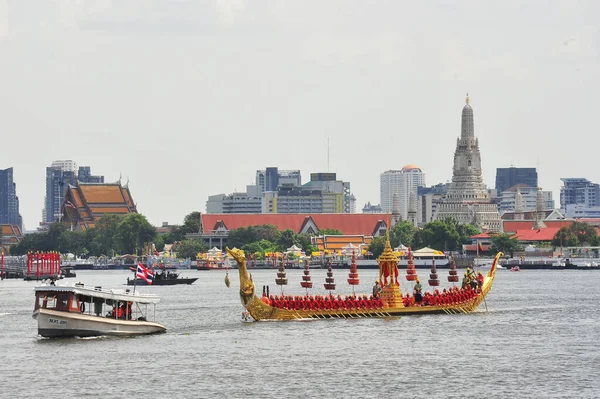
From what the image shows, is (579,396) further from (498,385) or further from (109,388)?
(109,388)

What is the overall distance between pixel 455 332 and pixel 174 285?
95.1 m

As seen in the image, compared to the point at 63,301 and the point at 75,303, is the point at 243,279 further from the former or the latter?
the point at 63,301

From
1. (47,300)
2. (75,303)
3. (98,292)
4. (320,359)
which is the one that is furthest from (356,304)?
(47,300)

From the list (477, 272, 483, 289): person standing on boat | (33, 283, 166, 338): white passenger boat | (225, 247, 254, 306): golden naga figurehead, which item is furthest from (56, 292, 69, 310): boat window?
(477, 272, 483, 289): person standing on boat

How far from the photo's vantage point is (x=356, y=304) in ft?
314

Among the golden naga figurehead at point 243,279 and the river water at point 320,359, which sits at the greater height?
the golden naga figurehead at point 243,279

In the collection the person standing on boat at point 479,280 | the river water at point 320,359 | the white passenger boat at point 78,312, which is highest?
the person standing on boat at point 479,280

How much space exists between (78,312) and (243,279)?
1289 cm

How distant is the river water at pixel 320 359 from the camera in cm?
6412

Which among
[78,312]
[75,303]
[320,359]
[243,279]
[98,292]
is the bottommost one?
[320,359]

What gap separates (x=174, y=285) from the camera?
179250 mm

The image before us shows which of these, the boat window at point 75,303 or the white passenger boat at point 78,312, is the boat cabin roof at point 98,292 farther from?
the boat window at point 75,303

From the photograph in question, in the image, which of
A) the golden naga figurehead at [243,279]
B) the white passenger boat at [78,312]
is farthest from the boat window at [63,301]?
the golden naga figurehead at [243,279]

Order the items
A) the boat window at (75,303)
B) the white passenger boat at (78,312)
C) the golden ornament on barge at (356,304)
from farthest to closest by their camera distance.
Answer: the golden ornament on barge at (356,304) → the boat window at (75,303) → the white passenger boat at (78,312)
